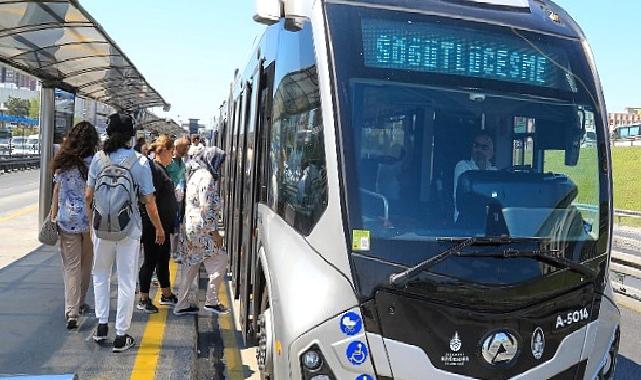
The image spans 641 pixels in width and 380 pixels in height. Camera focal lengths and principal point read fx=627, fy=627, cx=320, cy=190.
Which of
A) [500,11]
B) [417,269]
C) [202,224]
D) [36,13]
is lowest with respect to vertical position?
[202,224]

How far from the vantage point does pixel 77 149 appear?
5539mm

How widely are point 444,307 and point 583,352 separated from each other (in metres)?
0.90

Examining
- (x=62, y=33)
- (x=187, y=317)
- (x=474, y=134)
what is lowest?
(x=187, y=317)

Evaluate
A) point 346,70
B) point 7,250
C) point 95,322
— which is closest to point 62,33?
point 95,322

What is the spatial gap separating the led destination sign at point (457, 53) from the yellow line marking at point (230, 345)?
10.5 ft

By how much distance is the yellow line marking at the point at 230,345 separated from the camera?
547 cm

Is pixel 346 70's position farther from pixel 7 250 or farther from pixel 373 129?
pixel 7 250

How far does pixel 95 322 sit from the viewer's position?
612 centimetres

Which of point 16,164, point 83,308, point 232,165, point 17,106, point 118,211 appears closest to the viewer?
point 118,211

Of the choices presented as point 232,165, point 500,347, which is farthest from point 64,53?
point 500,347

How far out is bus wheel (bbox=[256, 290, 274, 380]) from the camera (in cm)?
387

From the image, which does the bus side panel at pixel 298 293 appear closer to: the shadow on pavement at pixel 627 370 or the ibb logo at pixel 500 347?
→ the ibb logo at pixel 500 347

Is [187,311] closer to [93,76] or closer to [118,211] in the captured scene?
[118,211]

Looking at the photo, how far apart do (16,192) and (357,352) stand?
2263cm
